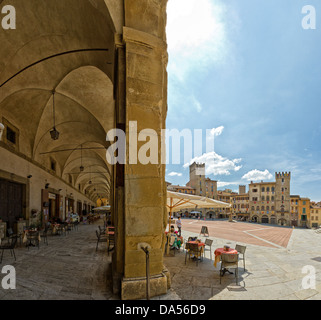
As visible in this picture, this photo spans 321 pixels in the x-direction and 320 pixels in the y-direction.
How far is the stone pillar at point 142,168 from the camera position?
139 inches

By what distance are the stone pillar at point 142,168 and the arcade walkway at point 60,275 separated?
0.75 meters

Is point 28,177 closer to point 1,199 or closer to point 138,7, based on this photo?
point 1,199

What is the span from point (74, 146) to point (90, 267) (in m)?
14.6

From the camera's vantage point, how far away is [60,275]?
15.0ft

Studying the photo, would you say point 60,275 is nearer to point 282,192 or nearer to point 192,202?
point 192,202

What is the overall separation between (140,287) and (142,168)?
2.16 meters

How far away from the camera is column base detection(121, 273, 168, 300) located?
10.9ft

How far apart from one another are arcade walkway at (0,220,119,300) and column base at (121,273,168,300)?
31 centimetres

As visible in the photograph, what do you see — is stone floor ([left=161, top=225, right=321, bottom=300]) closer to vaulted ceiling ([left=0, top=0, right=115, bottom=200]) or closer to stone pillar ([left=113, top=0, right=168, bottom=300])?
stone pillar ([left=113, top=0, right=168, bottom=300])
